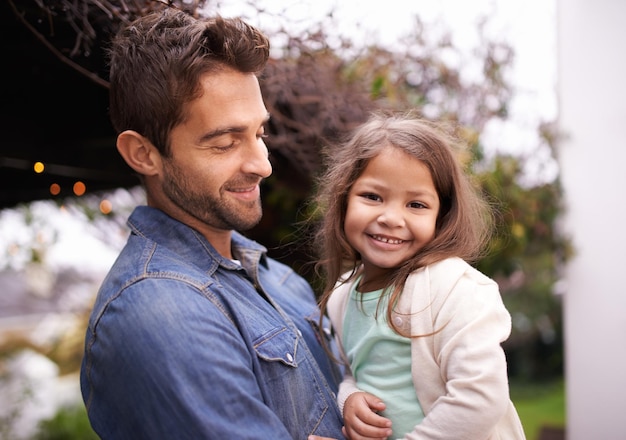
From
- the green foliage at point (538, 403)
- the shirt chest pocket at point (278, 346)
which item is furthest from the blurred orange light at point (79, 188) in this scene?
the green foliage at point (538, 403)

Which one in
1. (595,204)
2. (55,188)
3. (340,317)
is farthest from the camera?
(595,204)

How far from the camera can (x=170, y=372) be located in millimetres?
1211

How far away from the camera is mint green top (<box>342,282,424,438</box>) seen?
60.0 inches

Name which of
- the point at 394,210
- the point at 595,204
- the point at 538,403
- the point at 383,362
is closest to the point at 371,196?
the point at 394,210

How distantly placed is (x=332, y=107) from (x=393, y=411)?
5.49 ft

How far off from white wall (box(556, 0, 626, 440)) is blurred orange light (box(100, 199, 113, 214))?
2.89 meters

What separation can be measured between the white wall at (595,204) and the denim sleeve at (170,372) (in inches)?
118

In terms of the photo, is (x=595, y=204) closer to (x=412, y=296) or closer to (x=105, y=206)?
(x=412, y=296)

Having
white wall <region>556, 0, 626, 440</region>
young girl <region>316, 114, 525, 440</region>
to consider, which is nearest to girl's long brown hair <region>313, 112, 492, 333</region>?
young girl <region>316, 114, 525, 440</region>

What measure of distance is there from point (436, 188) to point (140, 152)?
80 centimetres

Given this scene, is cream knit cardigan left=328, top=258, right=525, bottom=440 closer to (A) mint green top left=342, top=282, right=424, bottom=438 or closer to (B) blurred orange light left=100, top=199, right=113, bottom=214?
(A) mint green top left=342, top=282, right=424, bottom=438

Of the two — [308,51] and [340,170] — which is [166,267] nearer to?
[340,170]

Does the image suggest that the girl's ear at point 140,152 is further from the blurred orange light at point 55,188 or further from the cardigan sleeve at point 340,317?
the blurred orange light at point 55,188

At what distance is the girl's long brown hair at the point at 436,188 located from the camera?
1610 mm
